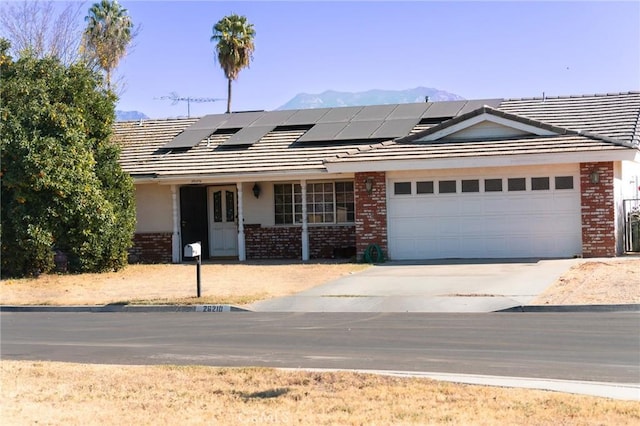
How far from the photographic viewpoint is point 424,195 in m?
22.5

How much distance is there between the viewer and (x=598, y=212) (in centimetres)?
2091

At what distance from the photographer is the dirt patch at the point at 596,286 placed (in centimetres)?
1390

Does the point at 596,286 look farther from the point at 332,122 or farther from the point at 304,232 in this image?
the point at 332,122

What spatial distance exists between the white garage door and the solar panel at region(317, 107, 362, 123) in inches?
232

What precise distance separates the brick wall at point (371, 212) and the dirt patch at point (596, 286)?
18.0 ft

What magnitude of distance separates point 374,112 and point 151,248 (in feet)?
28.4

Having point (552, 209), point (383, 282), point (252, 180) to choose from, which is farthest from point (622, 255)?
point (252, 180)

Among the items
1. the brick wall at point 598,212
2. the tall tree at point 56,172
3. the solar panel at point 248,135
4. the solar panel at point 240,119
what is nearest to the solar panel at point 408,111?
the solar panel at point 248,135

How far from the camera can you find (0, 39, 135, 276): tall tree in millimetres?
A: 20703

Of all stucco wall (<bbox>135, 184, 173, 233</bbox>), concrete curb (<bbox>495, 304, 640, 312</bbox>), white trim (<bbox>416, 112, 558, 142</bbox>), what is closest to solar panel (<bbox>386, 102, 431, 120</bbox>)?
white trim (<bbox>416, 112, 558, 142</bbox>)

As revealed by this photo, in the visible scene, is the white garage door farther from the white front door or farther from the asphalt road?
the asphalt road

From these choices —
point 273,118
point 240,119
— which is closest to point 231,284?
point 273,118

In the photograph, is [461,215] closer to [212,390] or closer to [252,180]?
[252,180]

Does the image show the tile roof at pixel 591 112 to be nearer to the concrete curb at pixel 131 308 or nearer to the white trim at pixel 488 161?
the white trim at pixel 488 161
